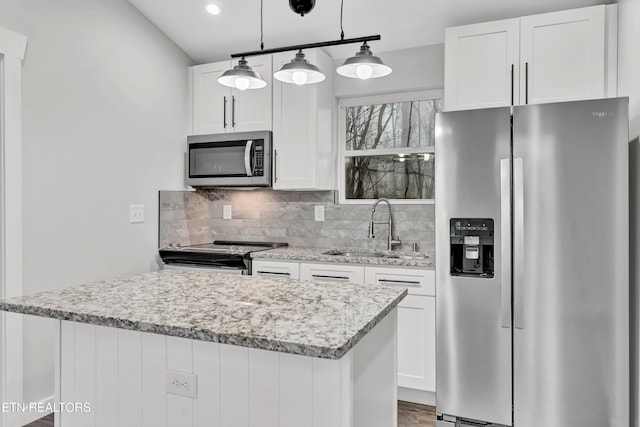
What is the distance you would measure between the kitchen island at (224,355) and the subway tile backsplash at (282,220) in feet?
5.66

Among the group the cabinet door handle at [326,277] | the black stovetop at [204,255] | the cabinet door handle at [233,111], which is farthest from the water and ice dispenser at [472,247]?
the cabinet door handle at [233,111]

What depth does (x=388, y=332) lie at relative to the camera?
1.69 meters

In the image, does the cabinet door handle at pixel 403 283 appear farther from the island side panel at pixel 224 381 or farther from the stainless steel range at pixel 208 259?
the island side panel at pixel 224 381

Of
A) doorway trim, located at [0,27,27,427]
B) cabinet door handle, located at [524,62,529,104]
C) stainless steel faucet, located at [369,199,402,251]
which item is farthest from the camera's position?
stainless steel faucet, located at [369,199,402,251]

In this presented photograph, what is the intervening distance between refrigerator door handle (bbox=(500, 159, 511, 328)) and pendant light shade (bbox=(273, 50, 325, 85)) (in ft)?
3.66

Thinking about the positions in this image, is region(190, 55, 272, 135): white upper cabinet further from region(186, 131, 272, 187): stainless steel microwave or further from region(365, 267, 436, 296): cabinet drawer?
region(365, 267, 436, 296): cabinet drawer

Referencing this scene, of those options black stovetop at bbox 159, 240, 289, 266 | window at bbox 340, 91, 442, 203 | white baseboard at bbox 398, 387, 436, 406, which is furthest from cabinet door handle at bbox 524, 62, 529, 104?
black stovetop at bbox 159, 240, 289, 266

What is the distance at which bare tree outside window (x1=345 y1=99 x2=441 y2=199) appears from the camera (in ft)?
11.2

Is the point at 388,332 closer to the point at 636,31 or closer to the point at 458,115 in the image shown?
the point at 458,115

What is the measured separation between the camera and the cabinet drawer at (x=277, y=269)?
3086 mm

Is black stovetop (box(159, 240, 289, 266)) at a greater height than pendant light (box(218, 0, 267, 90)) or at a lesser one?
lesser

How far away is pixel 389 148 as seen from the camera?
352 cm

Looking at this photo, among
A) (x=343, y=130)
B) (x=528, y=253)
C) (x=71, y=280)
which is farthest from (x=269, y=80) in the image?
(x=528, y=253)

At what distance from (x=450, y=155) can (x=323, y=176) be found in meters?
1.21
